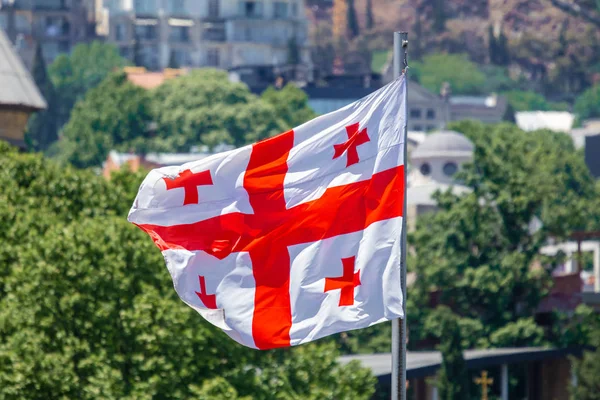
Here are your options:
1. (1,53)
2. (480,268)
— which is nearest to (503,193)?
(480,268)

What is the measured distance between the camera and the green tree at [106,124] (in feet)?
582

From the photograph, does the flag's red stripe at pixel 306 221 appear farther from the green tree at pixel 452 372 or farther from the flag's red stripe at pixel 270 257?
the green tree at pixel 452 372

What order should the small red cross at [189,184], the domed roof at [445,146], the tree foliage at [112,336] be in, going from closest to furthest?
the small red cross at [189,184] < the tree foliage at [112,336] < the domed roof at [445,146]

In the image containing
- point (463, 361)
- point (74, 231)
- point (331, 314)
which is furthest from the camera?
point (463, 361)

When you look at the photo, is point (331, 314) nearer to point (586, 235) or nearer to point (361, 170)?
point (361, 170)

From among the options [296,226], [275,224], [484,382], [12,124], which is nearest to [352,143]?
[296,226]

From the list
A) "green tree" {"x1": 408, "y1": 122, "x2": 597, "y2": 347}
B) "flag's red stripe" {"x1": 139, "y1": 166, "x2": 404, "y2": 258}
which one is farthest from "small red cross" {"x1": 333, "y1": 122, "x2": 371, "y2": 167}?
"green tree" {"x1": 408, "y1": 122, "x2": 597, "y2": 347}

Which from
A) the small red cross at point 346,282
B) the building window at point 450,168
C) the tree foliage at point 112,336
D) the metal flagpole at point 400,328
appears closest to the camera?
the metal flagpole at point 400,328

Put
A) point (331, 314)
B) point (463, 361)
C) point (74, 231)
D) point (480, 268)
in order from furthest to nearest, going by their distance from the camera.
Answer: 1. point (480, 268)
2. point (463, 361)
3. point (74, 231)
4. point (331, 314)

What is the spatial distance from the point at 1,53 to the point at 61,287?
1304 inches

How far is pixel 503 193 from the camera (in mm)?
90562

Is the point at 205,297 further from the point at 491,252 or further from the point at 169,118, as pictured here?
the point at 169,118

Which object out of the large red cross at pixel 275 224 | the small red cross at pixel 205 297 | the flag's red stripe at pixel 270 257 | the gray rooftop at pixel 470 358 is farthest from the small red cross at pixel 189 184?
the gray rooftop at pixel 470 358

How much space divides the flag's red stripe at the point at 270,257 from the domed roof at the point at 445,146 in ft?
382
